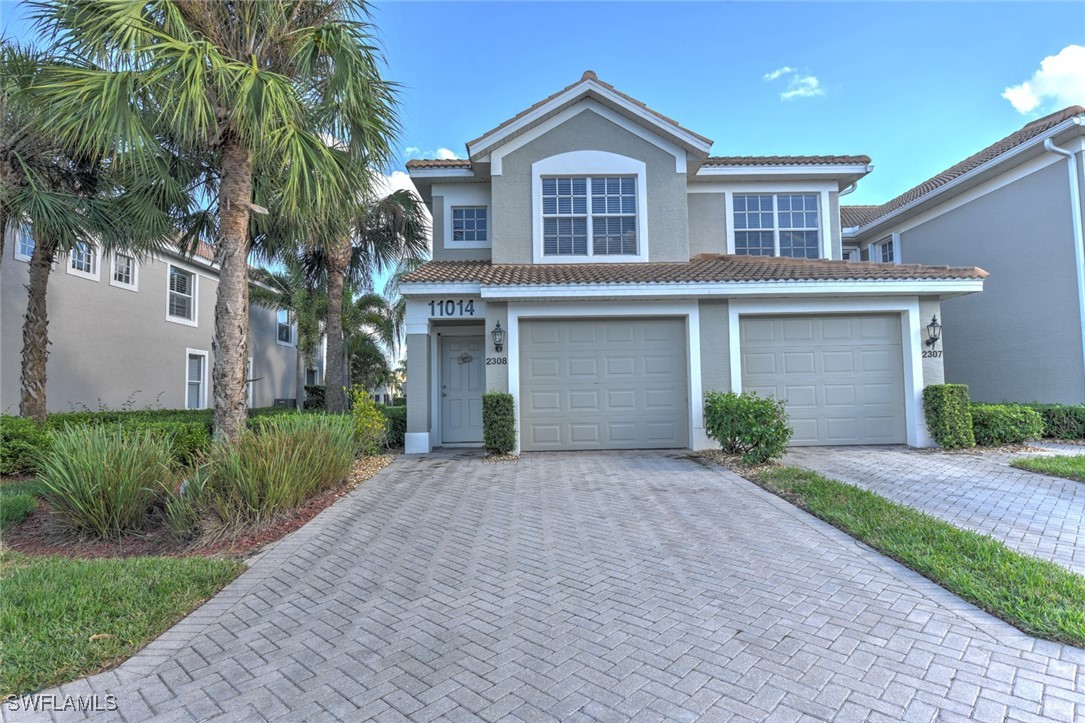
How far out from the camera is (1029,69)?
11.8 meters

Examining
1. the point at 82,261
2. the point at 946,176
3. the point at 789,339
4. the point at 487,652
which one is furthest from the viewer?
the point at 946,176

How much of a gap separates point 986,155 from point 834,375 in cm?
810

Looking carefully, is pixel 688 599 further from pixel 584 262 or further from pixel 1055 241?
pixel 1055 241

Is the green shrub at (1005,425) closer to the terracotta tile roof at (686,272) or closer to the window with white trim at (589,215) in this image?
the terracotta tile roof at (686,272)

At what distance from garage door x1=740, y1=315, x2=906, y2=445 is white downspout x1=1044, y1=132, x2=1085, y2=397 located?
3.92 metres

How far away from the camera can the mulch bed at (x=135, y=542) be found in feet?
16.2

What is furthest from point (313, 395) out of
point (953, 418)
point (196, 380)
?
point (953, 418)

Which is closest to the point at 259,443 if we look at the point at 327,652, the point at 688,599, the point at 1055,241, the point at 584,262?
the point at 327,652

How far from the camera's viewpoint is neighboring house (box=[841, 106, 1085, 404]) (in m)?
10.8

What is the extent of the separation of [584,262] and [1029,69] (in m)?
11.2

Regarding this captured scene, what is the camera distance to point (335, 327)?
12734 millimetres

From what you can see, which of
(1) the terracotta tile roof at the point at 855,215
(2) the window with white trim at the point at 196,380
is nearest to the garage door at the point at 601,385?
(1) the terracotta tile roof at the point at 855,215

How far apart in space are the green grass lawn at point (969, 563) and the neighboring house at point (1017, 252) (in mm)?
9095

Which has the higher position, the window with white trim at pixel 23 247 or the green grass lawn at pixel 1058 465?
the window with white trim at pixel 23 247
